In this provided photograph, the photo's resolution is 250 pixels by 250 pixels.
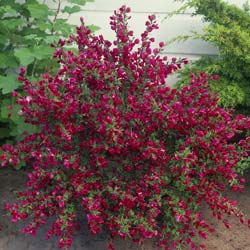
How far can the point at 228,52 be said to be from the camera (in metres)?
3.62

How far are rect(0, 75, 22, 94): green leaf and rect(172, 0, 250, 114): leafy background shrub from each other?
1.23m

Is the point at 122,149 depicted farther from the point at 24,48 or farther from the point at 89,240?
the point at 24,48

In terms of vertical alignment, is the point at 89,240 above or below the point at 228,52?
below

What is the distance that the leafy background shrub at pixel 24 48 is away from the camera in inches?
130

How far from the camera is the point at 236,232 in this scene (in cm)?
335

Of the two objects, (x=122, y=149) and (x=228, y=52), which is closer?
(x=122, y=149)

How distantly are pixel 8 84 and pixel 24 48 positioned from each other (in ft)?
0.89

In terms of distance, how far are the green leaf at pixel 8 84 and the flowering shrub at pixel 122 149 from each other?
16.5 inches

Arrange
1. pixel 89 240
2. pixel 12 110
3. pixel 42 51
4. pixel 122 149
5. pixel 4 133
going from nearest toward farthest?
pixel 122 149, pixel 89 240, pixel 42 51, pixel 12 110, pixel 4 133

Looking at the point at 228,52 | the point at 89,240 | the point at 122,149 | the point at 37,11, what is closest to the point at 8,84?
the point at 37,11

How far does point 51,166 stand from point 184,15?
2.04 metres

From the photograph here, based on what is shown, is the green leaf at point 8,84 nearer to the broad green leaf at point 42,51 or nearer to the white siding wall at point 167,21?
the broad green leaf at point 42,51

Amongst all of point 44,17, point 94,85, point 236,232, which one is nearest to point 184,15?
point 44,17

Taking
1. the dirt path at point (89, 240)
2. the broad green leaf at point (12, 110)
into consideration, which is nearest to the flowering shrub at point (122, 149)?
the dirt path at point (89, 240)
